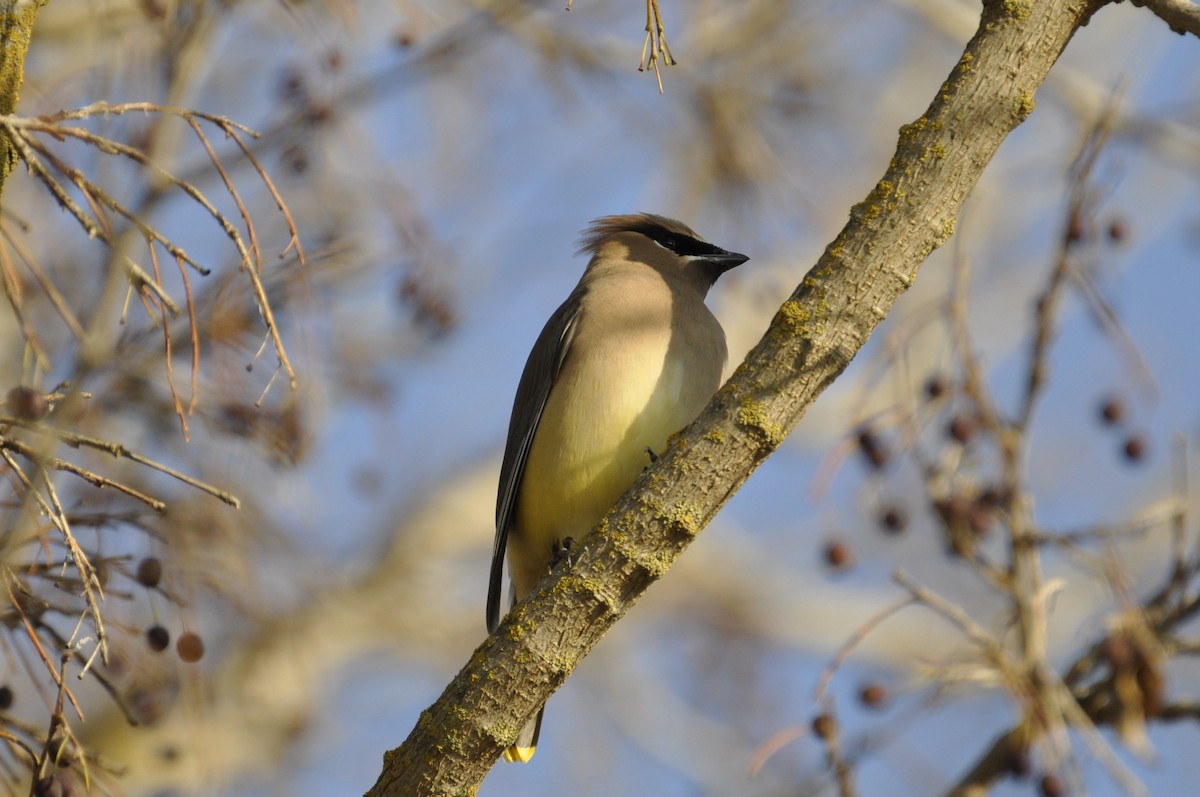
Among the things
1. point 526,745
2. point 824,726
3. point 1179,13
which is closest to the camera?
point 1179,13

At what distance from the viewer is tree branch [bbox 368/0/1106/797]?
2.99m

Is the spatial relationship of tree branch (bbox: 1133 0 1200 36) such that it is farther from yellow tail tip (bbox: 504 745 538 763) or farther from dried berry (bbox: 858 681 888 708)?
yellow tail tip (bbox: 504 745 538 763)

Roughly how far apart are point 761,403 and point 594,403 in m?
1.49

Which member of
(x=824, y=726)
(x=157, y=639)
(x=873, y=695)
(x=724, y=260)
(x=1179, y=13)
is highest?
(x=724, y=260)

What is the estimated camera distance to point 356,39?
5.03m

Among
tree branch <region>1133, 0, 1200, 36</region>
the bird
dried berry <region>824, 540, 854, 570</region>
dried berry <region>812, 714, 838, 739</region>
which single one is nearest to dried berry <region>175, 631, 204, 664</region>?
the bird

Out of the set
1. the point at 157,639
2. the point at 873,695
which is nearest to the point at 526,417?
the point at 873,695

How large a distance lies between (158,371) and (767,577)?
7.45 meters

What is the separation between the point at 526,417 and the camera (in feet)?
15.8

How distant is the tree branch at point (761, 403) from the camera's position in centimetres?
299

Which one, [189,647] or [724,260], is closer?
[189,647]

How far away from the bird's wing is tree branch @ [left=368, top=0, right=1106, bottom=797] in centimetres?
156

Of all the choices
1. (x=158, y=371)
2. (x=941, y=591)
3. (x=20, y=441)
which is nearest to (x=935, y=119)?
(x=20, y=441)

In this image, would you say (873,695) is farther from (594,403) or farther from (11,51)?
(11,51)
